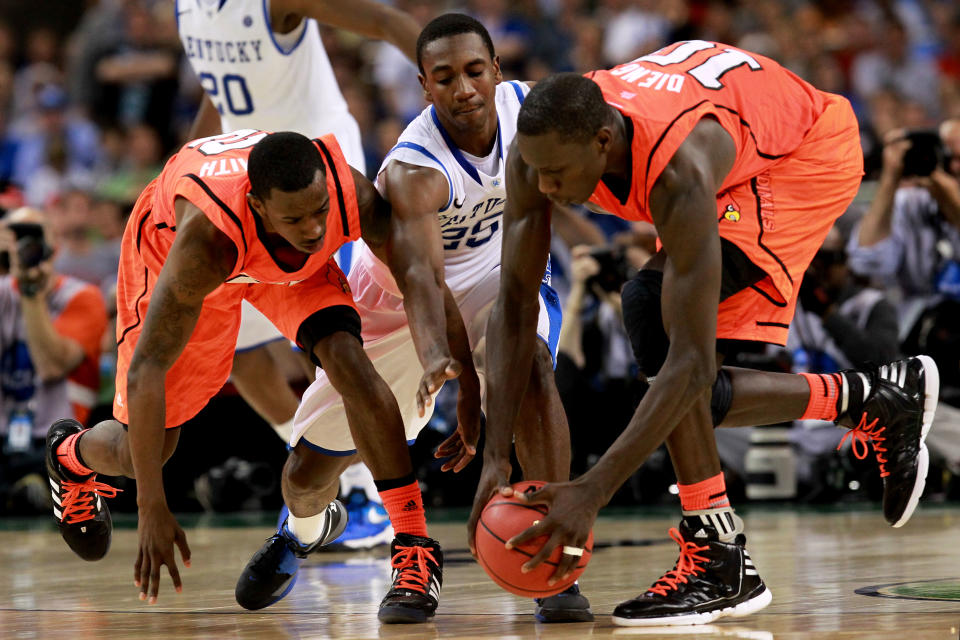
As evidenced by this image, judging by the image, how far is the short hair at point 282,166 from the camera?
12.9 ft

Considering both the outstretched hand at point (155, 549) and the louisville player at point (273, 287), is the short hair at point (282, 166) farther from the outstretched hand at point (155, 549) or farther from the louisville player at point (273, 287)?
the outstretched hand at point (155, 549)

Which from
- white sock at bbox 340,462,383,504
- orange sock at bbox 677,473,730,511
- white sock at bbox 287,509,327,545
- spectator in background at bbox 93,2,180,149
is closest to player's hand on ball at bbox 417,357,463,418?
orange sock at bbox 677,473,730,511

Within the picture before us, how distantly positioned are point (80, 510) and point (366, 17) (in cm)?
232

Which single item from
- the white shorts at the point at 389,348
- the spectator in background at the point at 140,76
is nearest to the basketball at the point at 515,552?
the white shorts at the point at 389,348

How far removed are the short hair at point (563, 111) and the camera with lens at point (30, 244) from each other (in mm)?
5300

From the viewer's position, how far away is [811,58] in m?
10.4

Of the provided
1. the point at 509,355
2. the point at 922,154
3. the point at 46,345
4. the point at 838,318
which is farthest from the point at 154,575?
the point at 922,154

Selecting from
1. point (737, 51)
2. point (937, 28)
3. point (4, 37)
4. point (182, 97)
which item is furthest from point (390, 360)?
point (4, 37)

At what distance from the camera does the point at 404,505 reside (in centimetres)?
410

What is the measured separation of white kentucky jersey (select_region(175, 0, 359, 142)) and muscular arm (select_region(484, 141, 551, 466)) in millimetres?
2243

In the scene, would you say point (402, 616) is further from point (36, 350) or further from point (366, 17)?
point (36, 350)

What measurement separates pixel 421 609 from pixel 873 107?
6961mm

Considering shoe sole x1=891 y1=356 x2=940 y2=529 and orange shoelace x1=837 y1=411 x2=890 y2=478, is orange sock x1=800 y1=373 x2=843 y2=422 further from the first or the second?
shoe sole x1=891 y1=356 x2=940 y2=529

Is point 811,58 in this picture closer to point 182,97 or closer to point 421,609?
point 182,97
